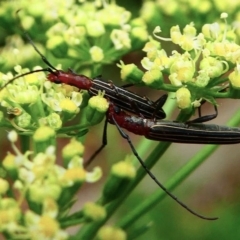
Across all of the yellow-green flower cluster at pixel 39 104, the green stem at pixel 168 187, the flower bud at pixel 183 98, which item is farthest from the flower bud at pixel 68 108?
the green stem at pixel 168 187

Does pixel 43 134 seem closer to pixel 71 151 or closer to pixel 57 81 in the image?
pixel 71 151

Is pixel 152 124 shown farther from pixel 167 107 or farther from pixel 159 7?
pixel 159 7

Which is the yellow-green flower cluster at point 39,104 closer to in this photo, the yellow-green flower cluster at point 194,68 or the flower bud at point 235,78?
the yellow-green flower cluster at point 194,68

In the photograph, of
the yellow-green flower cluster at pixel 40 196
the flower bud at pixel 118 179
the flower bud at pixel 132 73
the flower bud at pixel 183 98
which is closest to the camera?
the yellow-green flower cluster at pixel 40 196

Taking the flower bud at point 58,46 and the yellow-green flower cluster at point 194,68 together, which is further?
the flower bud at point 58,46

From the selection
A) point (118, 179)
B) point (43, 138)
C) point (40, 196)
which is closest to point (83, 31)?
point (43, 138)

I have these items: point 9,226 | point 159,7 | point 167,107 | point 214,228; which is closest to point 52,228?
point 9,226

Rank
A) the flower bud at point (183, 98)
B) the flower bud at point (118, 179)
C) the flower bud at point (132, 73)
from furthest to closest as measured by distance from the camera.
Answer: the flower bud at point (132, 73) < the flower bud at point (183, 98) < the flower bud at point (118, 179)

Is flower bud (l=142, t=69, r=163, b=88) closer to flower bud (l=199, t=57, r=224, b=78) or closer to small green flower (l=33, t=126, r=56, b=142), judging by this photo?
flower bud (l=199, t=57, r=224, b=78)
